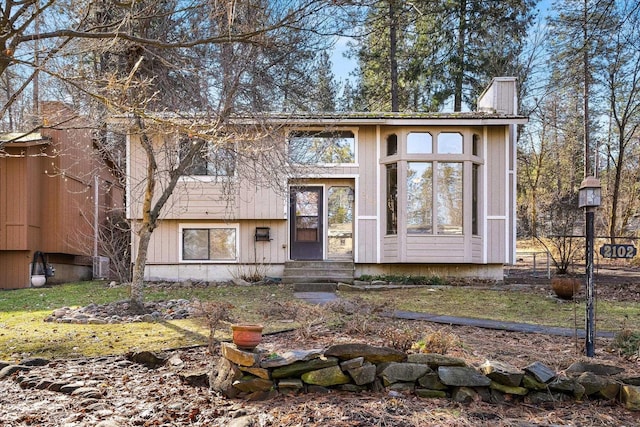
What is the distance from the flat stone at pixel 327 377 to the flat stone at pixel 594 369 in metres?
1.82

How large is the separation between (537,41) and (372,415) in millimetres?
18591

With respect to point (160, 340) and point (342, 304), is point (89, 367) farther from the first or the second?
point (342, 304)

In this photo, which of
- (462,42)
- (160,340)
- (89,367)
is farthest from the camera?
(462,42)

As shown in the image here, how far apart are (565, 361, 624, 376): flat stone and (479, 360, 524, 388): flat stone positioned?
55 centimetres

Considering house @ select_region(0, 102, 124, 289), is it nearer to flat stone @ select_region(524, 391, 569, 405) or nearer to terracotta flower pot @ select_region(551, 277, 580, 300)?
terracotta flower pot @ select_region(551, 277, 580, 300)

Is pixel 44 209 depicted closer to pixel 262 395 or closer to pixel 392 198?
pixel 392 198

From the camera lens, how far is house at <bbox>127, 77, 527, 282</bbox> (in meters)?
12.1

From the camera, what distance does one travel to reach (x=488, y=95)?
13250mm

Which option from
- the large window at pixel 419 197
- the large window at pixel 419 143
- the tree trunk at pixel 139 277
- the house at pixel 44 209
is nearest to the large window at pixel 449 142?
the large window at pixel 419 143

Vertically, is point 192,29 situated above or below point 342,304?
above

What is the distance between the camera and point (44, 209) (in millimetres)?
13836

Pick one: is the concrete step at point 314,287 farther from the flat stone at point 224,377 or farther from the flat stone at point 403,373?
the flat stone at point 403,373

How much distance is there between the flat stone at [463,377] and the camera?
377 cm

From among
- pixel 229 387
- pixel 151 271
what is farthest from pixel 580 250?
pixel 229 387
